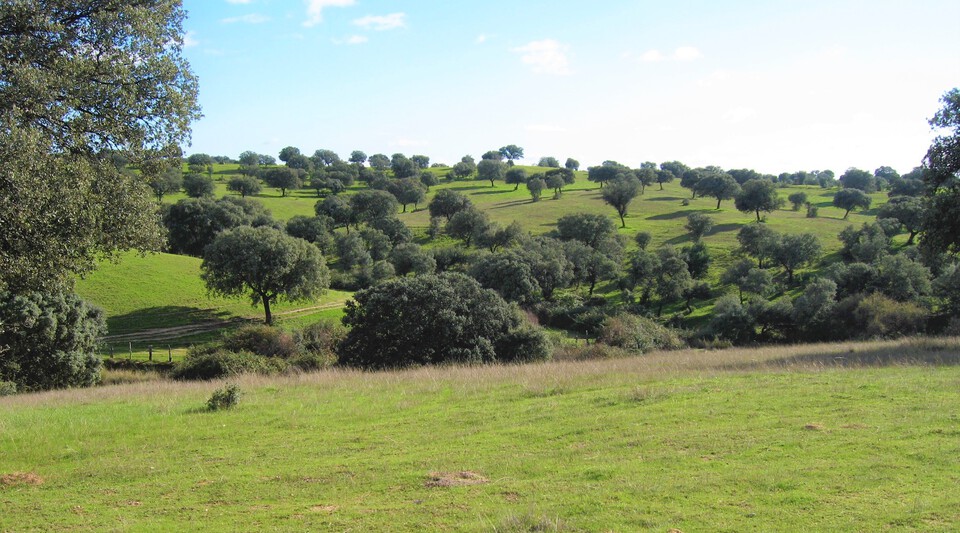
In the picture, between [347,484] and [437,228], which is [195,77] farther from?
[437,228]

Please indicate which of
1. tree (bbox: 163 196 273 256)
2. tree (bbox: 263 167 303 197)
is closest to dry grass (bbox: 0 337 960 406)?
tree (bbox: 163 196 273 256)

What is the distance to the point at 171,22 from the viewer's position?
13.4m

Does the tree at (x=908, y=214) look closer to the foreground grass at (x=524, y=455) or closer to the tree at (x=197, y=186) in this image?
the foreground grass at (x=524, y=455)

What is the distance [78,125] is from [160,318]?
182ft

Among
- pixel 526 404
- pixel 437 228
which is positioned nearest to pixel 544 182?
pixel 437 228

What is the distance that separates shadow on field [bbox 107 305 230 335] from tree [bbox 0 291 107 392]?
21072 mm

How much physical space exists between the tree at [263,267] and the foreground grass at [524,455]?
144ft

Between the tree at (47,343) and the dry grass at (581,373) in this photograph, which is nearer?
the dry grass at (581,373)

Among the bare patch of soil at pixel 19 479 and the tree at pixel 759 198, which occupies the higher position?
the tree at pixel 759 198

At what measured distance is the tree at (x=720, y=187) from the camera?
4916 inches

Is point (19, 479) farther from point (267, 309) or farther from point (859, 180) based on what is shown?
point (859, 180)

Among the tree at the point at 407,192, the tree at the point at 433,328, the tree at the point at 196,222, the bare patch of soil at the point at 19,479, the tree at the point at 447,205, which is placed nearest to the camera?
the bare patch of soil at the point at 19,479

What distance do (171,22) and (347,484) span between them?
33.8 ft

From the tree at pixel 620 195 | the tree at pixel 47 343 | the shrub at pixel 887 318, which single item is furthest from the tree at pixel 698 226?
the tree at pixel 47 343
